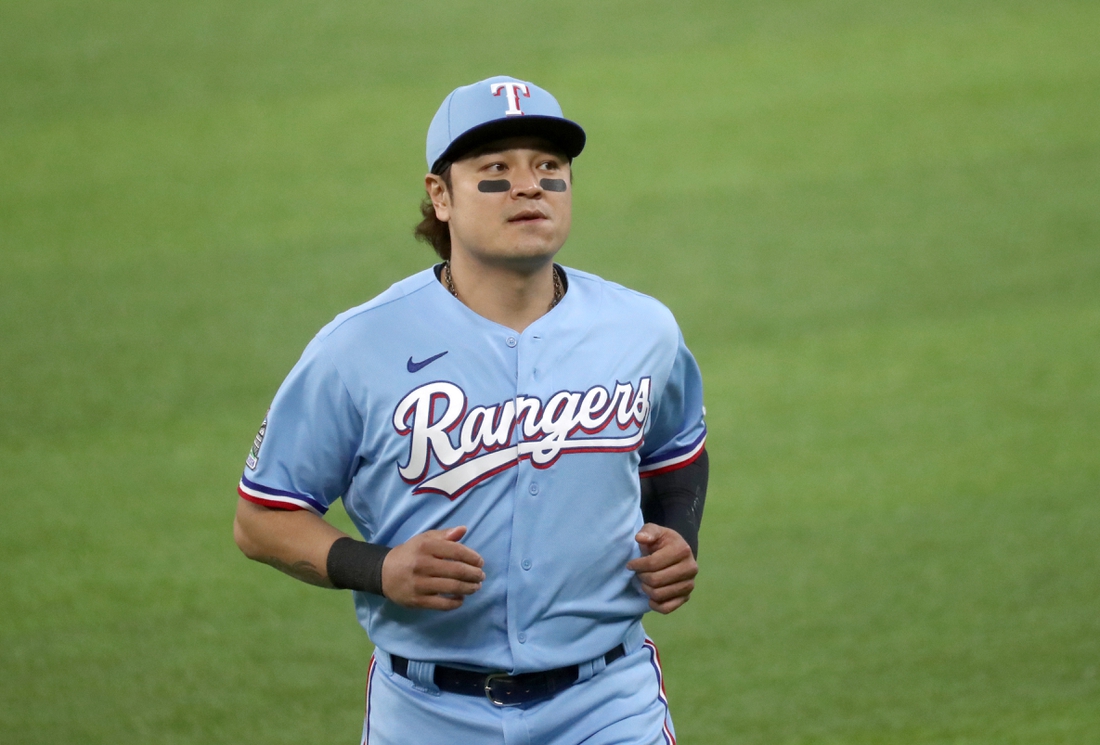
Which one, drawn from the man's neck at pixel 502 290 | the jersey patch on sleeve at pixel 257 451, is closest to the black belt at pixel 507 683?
the jersey patch on sleeve at pixel 257 451

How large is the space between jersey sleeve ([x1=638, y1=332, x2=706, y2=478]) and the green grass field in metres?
1.71

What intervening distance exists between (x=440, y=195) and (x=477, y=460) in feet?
1.80

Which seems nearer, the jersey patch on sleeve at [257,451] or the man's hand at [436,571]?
the man's hand at [436,571]

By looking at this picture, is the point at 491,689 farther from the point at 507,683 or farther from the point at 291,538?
the point at 291,538

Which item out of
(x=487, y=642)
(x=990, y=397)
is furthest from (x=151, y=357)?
(x=487, y=642)

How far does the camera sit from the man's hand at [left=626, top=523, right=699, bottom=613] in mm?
2566

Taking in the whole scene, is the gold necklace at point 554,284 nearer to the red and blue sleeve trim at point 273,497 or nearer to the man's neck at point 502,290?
the man's neck at point 502,290

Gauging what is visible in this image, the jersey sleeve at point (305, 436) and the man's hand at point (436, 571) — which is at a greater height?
the jersey sleeve at point (305, 436)

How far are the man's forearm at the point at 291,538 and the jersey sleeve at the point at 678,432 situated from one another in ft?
2.47

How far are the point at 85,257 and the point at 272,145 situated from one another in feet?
4.67

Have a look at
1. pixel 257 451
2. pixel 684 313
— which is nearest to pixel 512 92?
pixel 257 451

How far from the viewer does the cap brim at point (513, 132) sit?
8.33ft

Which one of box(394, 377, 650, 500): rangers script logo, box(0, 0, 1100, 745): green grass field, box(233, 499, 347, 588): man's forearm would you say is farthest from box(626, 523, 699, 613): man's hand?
box(0, 0, 1100, 745): green grass field

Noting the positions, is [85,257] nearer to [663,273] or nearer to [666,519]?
[663,273]
